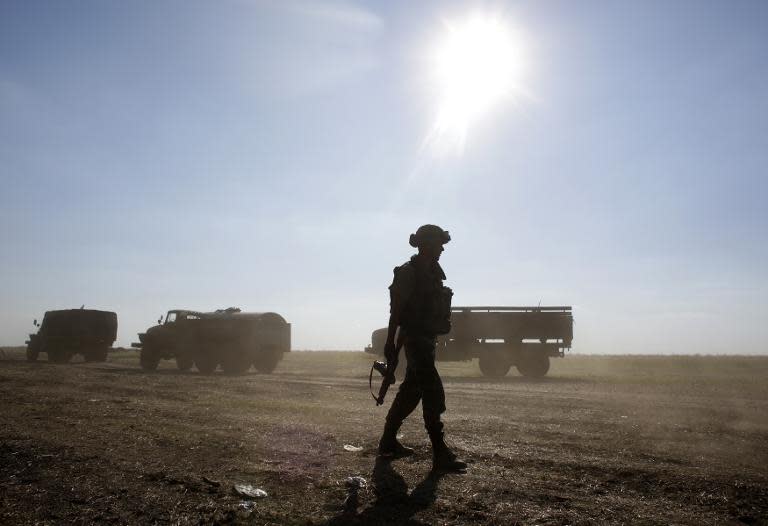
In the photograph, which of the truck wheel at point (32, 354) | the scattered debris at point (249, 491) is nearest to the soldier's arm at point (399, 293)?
the scattered debris at point (249, 491)

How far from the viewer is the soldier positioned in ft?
16.2

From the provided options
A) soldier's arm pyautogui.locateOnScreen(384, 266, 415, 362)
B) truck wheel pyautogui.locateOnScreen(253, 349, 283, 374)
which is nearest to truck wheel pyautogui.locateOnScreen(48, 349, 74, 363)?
truck wheel pyautogui.locateOnScreen(253, 349, 283, 374)

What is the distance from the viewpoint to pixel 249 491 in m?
3.78

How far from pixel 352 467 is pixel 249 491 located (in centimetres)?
103

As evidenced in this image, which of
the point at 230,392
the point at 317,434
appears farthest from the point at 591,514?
the point at 230,392

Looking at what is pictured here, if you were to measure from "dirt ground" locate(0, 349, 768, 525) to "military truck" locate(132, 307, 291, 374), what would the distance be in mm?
12765

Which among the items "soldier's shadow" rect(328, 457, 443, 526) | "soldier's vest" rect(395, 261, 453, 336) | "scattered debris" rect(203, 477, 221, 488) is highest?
"soldier's vest" rect(395, 261, 453, 336)

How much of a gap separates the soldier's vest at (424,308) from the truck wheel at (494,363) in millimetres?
18031

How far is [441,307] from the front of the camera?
5094 mm

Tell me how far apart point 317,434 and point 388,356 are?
63.9 inches

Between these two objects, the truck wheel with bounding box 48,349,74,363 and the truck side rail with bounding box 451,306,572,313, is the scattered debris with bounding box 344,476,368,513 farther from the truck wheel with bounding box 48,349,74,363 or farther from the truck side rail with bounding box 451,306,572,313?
the truck wheel with bounding box 48,349,74,363

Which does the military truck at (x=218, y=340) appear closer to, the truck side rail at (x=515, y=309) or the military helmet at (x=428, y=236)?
the truck side rail at (x=515, y=309)

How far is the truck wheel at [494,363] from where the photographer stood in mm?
22422

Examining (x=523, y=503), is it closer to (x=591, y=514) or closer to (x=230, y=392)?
(x=591, y=514)
